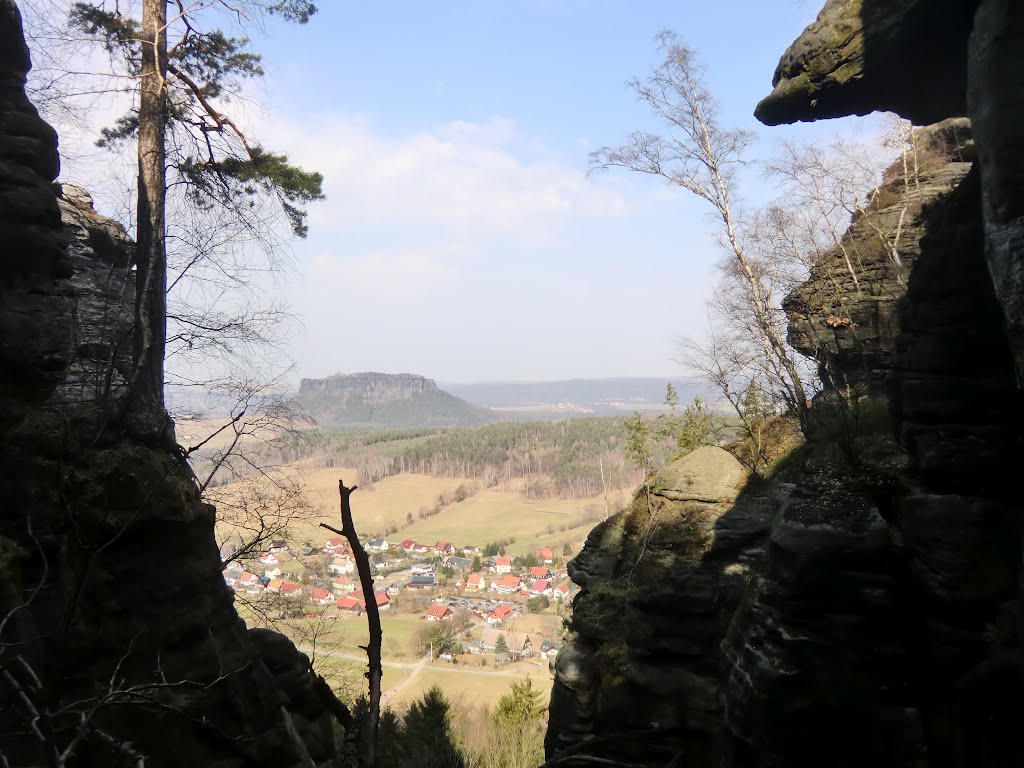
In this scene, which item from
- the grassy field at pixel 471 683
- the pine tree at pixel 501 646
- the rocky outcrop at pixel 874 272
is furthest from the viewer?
the pine tree at pixel 501 646

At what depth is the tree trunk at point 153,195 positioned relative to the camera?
A: 907cm

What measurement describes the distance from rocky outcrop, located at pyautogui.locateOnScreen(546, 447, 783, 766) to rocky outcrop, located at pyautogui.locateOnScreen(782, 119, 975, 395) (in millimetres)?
3750

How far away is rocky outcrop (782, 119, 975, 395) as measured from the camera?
1327 centimetres

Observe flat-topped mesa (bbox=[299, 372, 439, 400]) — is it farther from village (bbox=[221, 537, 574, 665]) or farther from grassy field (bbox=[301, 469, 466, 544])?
grassy field (bbox=[301, 469, 466, 544])

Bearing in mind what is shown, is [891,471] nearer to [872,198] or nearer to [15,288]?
[15,288]

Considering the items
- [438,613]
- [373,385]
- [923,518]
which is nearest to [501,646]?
[438,613]

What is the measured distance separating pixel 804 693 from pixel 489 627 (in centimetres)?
4655

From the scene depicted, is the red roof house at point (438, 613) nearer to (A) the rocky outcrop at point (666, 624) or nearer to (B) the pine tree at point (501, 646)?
(B) the pine tree at point (501, 646)

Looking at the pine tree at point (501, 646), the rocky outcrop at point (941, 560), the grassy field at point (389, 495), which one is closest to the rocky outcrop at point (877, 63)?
the rocky outcrop at point (941, 560)

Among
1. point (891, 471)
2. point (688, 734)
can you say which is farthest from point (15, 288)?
point (688, 734)

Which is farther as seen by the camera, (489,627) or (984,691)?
(489,627)

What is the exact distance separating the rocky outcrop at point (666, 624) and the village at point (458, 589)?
61.1 ft

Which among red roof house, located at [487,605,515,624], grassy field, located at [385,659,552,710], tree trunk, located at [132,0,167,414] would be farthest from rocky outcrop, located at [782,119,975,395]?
red roof house, located at [487,605,515,624]

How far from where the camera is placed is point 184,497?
816 cm
